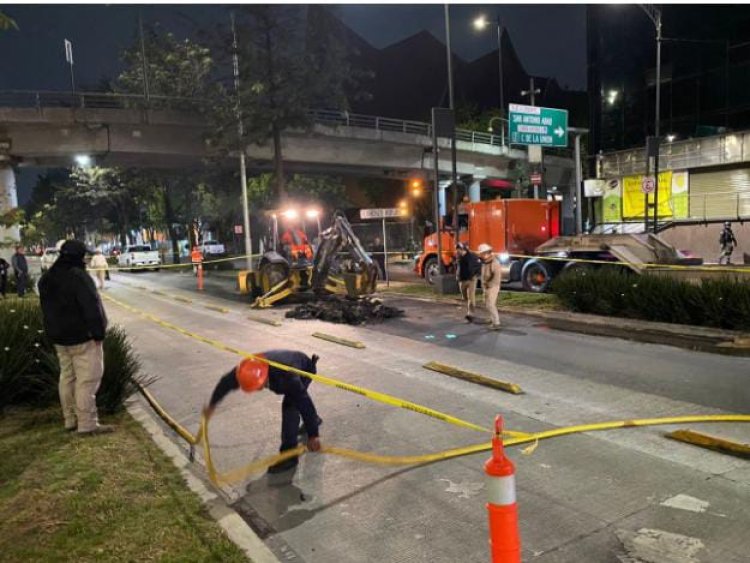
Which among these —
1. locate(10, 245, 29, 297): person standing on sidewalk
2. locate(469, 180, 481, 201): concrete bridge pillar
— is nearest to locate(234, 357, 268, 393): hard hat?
locate(10, 245, 29, 297): person standing on sidewalk

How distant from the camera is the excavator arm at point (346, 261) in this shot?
16.4m

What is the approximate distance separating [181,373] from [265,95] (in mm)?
18715

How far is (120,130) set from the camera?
87.9ft

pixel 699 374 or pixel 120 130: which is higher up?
pixel 120 130

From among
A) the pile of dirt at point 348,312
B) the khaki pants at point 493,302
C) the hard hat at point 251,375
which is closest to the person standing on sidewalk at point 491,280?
the khaki pants at point 493,302

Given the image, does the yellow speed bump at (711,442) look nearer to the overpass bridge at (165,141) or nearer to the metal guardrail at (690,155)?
the overpass bridge at (165,141)

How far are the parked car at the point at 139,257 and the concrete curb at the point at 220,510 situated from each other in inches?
1480

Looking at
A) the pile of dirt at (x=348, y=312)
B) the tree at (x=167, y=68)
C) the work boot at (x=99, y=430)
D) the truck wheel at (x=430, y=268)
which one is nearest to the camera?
the work boot at (x=99, y=430)

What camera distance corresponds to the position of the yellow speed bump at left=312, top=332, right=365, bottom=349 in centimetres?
1127

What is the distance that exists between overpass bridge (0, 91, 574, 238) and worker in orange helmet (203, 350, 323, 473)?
19067 millimetres

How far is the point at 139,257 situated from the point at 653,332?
37715 mm

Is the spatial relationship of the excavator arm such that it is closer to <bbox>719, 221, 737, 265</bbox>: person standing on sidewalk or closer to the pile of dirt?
the pile of dirt

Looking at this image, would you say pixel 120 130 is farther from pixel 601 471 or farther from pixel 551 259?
pixel 601 471

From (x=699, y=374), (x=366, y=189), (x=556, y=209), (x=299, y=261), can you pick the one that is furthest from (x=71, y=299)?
(x=366, y=189)
